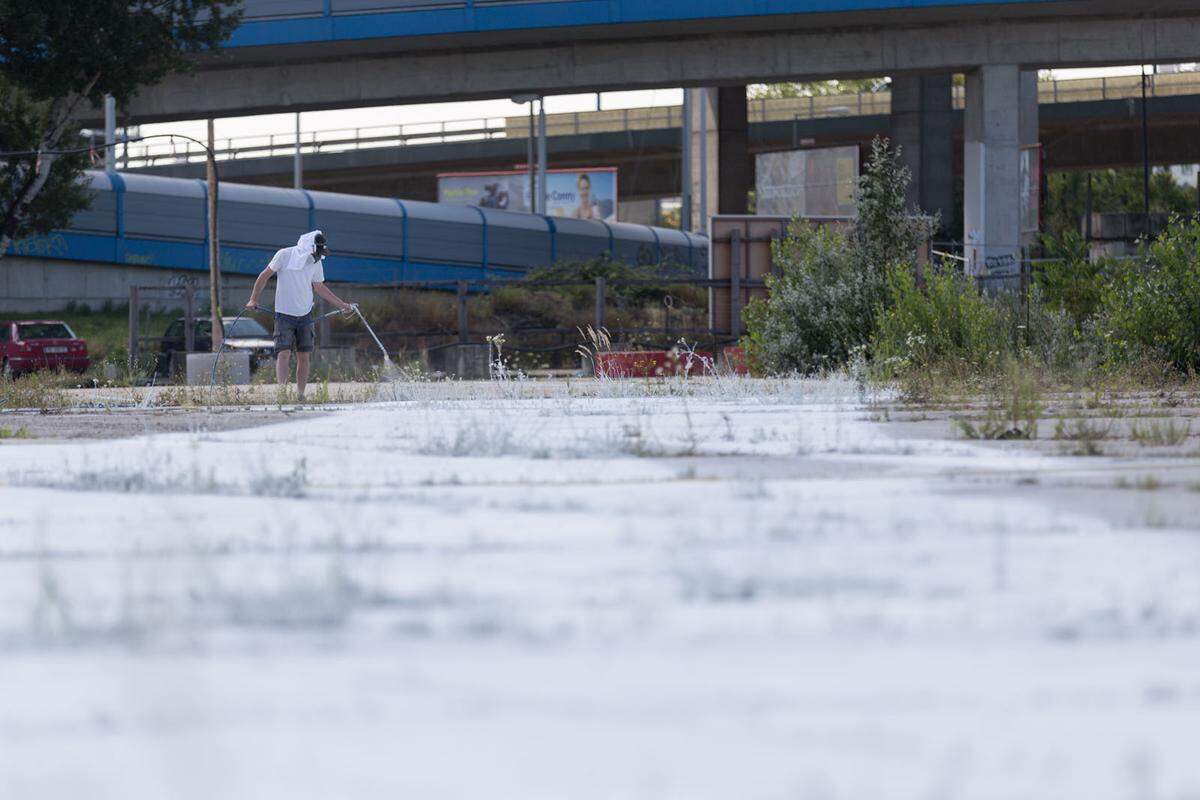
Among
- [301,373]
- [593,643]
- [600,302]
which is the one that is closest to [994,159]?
[600,302]

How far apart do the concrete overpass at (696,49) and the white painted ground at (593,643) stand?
104 ft

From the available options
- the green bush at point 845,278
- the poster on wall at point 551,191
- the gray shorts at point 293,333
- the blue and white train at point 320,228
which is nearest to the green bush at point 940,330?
the green bush at point 845,278

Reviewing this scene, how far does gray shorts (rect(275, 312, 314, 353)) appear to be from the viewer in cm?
1597

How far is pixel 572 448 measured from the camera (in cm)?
827

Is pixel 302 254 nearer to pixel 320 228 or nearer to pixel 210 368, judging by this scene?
pixel 210 368

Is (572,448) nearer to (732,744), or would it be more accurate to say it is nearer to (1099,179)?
Result: (732,744)

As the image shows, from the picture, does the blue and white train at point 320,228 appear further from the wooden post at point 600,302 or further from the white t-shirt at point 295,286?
the white t-shirt at point 295,286

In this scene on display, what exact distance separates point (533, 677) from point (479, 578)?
114 cm

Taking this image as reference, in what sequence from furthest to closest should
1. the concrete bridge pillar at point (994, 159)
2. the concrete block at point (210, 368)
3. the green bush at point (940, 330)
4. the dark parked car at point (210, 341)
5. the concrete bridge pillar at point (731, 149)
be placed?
the concrete bridge pillar at point (731, 149) < the concrete bridge pillar at point (994, 159) < the dark parked car at point (210, 341) < the concrete block at point (210, 368) < the green bush at point (940, 330)

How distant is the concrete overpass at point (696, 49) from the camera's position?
36906 mm

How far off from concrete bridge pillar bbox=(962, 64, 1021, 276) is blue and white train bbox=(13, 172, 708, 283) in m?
16.0

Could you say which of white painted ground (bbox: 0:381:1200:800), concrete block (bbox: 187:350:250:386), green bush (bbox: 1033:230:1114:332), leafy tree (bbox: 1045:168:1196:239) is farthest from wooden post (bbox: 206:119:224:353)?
leafy tree (bbox: 1045:168:1196:239)

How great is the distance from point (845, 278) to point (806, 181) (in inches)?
1402

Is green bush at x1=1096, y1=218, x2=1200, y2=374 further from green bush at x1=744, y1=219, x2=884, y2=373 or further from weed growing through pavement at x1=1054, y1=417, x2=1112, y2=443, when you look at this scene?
weed growing through pavement at x1=1054, y1=417, x2=1112, y2=443
